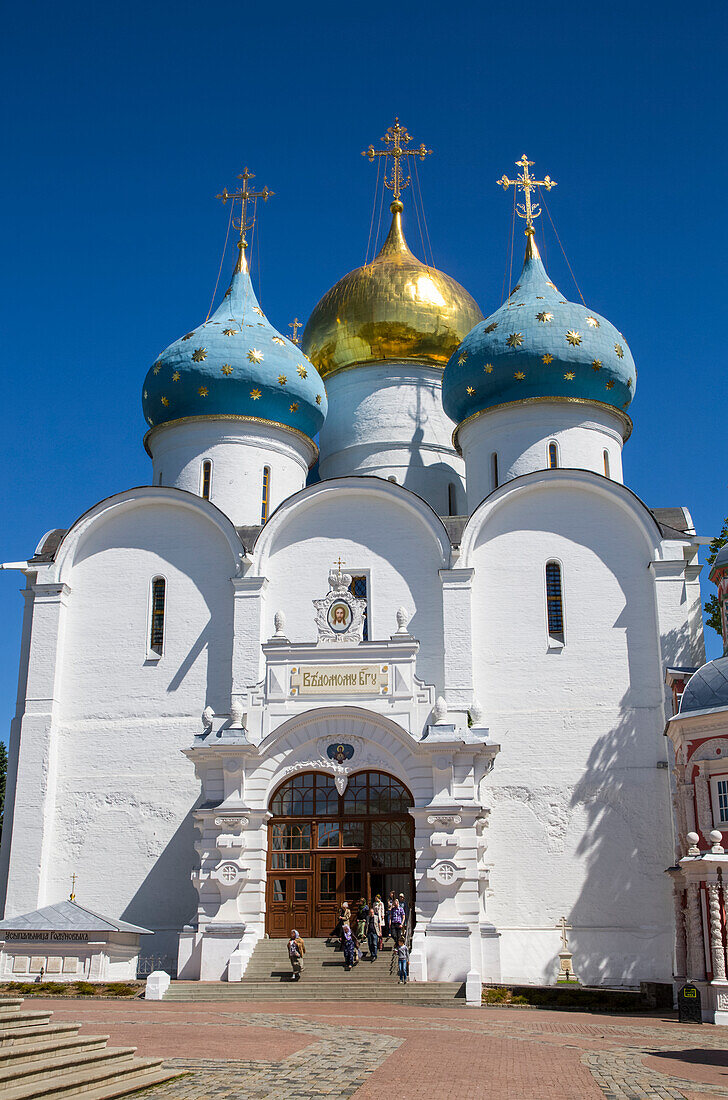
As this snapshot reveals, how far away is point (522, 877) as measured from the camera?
60.6 ft

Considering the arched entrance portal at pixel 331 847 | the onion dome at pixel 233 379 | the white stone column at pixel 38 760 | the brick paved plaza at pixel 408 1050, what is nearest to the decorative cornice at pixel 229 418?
the onion dome at pixel 233 379

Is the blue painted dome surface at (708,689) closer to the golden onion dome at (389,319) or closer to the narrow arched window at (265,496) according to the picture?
the narrow arched window at (265,496)

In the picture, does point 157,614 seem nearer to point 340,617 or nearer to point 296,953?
point 340,617

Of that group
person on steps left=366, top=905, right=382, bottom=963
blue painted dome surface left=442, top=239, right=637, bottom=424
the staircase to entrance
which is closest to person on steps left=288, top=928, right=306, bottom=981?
the staircase to entrance

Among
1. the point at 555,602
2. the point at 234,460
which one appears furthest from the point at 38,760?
the point at 555,602

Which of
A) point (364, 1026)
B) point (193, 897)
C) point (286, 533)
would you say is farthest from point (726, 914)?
point (286, 533)

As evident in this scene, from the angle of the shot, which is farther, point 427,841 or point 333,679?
point 333,679

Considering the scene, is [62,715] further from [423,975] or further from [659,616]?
[659,616]

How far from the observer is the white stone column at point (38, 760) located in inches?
760

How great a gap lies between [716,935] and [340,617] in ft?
23.4

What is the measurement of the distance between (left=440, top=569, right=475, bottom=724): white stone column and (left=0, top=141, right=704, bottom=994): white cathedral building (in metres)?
0.05

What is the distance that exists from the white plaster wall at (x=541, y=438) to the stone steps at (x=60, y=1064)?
14887 mm

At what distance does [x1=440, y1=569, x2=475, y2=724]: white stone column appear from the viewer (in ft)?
63.1

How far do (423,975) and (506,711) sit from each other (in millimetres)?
5126
